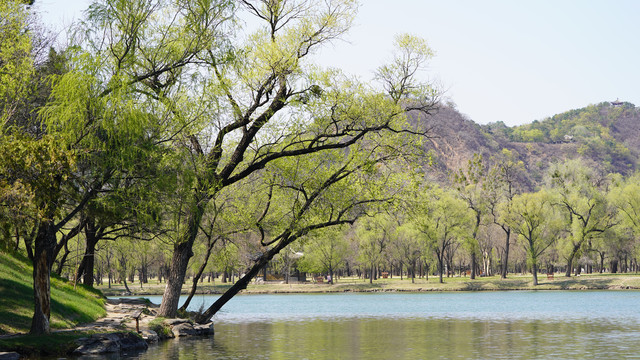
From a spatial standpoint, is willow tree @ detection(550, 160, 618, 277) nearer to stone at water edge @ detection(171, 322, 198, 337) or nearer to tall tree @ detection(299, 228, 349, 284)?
tall tree @ detection(299, 228, 349, 284)

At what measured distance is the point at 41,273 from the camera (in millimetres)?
23859

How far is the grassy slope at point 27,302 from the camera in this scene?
26.2m

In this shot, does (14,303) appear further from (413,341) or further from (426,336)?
(426,336)

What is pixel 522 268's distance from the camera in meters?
156

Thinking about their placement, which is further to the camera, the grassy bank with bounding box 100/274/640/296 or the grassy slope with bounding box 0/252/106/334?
the grassy bank with bounding box 100/274/640/296

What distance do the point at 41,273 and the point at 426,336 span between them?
1835 cm

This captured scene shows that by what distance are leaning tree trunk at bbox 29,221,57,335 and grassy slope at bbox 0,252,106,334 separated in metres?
1.67

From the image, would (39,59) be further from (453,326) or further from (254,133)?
(453,326)

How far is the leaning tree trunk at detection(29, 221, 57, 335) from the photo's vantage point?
77.6 ft

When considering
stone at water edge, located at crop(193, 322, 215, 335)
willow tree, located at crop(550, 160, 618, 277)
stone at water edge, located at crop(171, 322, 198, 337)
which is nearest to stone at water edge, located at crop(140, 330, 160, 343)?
stone at water edge, located at crop(171, 322, 198, 337)

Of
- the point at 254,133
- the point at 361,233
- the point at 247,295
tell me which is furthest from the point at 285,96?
the point at 361,233

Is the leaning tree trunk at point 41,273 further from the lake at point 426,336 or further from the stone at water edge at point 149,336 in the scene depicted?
the stone at water edge at point 149,336

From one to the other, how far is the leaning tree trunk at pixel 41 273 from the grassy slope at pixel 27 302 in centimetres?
167

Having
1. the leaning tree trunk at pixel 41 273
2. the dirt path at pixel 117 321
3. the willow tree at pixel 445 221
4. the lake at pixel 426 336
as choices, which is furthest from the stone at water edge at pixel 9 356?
the willow tree at pixel 445 221
